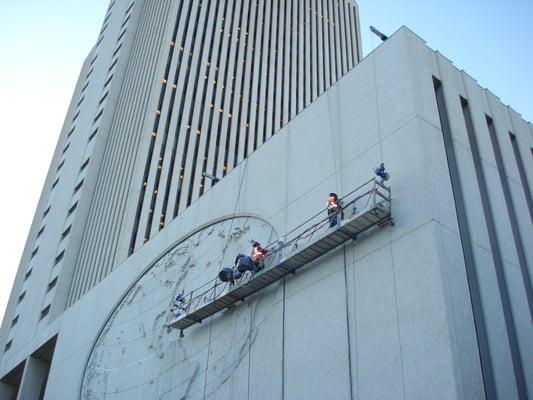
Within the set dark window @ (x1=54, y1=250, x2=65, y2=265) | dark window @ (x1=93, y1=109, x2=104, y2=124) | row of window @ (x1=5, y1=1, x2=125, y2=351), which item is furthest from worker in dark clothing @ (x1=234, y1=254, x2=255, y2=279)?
dark window @ (x1=93, y1=109, x2=104, y2=124)

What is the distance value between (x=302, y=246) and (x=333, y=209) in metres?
1.81

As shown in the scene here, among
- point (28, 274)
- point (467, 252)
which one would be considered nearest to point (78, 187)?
point (28, 274)

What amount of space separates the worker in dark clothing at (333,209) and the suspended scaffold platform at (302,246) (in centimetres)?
3

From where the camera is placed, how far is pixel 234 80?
62.8 metres

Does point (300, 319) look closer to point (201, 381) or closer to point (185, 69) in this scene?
point (201, 381)

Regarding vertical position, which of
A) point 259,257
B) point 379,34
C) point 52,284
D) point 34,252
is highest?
point 34,252

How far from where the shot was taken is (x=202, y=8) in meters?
64.3

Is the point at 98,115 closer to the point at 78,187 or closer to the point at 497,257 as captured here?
the point at 78,187

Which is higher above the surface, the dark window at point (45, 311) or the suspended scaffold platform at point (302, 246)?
the dark window at point (45, 311)

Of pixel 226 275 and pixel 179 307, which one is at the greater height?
pixel 179 307

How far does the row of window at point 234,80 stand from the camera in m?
52.6

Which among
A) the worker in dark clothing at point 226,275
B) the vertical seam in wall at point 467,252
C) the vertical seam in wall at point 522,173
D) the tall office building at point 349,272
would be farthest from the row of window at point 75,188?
the vertical seam in wall at point 522,173

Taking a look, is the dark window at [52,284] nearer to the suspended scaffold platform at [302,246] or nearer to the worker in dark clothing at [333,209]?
the suspended scaffold platform at [302,246]

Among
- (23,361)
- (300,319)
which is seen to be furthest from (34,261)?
(300,319)
